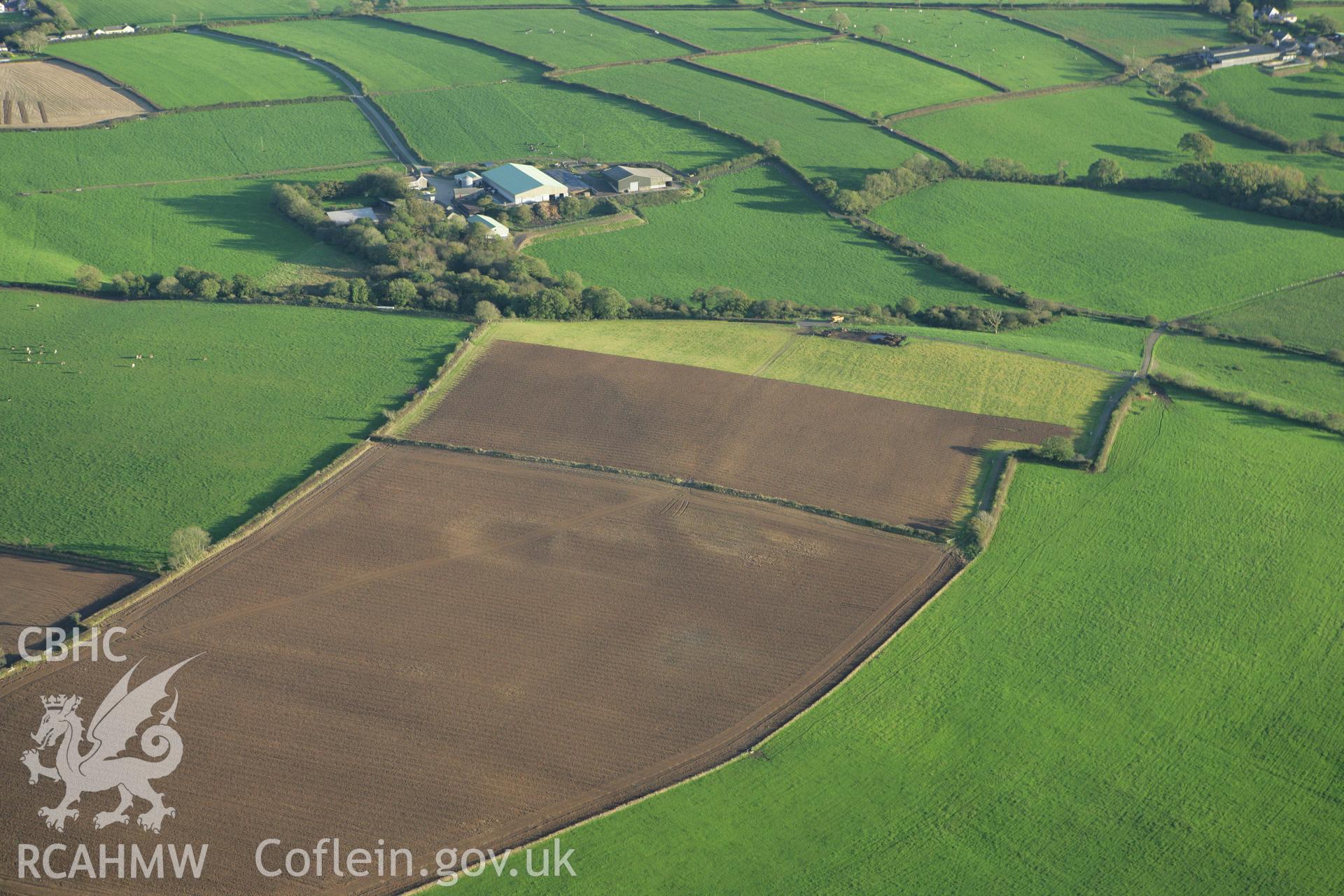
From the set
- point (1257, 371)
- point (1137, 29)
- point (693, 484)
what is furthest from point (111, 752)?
point (1137, 29)

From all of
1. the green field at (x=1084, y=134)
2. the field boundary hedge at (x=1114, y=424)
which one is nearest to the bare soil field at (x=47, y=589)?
the field boundary hedge at (x=1114, y=424)

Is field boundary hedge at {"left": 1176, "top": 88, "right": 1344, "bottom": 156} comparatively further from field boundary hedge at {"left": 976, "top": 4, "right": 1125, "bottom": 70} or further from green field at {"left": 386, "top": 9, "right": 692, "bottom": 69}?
green field at {"left": 386, "top": 9, "right": 692, "bottom": 69}

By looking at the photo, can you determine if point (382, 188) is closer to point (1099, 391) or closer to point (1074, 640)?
point (1099, 391)

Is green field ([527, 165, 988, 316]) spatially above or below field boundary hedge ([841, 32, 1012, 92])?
below

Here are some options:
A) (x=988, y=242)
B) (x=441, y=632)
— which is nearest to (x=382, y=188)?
(x=988, y=242)

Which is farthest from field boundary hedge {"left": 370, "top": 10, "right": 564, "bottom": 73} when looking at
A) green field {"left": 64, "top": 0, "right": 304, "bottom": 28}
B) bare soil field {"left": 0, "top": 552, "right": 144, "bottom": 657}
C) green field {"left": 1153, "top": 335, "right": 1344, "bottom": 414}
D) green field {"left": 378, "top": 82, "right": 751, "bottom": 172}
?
bare soil field {"left": 0, "top": 552, "right": 144, "bottom": 657}

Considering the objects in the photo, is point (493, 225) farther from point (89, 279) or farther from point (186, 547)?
point (186, 547)
